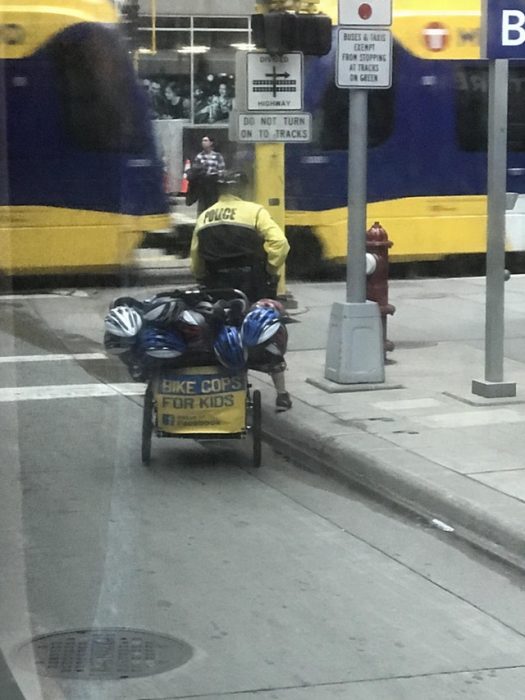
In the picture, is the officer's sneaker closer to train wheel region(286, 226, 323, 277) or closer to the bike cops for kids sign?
the bike cops for kids sign

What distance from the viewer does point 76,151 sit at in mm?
14195

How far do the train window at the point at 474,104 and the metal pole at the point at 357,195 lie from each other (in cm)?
918

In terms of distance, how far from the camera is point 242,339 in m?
8.10

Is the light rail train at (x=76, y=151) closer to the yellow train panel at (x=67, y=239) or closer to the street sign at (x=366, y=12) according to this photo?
the yellow train panel at (x=67, y=239)

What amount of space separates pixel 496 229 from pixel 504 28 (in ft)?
4.68

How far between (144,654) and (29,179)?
41.6 feet

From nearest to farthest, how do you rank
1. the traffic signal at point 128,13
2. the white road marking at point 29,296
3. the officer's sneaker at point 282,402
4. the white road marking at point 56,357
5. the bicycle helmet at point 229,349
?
the bicycle helmet at point 229,349, the officer's sneaker at point 282,402, the traffic signal at point 128,13, the white road marking at point 56,357, the white road marking at point 29,296

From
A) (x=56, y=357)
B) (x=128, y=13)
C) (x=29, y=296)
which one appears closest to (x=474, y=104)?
(x=29, y=296)

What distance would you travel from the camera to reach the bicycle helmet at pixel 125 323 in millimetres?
8086

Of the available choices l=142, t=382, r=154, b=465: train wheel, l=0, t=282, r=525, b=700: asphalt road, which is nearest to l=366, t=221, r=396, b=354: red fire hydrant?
l=0, t=282, r=525, b=700: asphalt road

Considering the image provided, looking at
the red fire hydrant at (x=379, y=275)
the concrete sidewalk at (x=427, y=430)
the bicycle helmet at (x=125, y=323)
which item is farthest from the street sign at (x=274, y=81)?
the bicycle helmet at (x=125, y=323)

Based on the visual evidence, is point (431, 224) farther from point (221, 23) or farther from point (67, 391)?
point (67, 391)

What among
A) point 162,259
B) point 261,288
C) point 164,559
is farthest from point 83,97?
point 164,559

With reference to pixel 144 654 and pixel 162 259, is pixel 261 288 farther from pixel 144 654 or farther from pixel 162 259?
pixel 162 259
